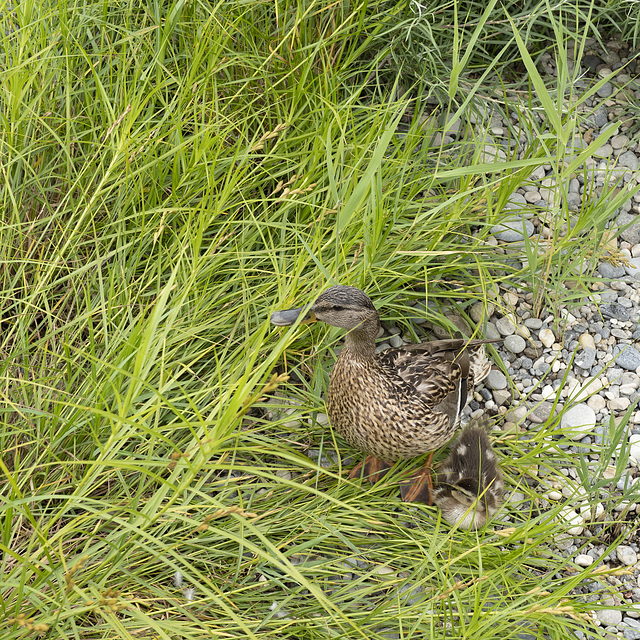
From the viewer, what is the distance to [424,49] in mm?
3074

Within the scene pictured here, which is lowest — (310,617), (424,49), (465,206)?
(310,617)

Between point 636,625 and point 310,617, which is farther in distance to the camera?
point 636,625

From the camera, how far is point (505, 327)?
3.02 meters

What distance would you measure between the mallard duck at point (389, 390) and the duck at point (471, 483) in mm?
81

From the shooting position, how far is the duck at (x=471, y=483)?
2479mm

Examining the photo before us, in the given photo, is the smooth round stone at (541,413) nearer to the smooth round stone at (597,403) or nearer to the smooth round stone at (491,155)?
the smooth round stone at (597,403)

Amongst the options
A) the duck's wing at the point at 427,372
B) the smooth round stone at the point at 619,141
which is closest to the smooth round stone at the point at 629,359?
the duck's wing at the point at 427,372

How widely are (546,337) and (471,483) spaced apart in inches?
31.8

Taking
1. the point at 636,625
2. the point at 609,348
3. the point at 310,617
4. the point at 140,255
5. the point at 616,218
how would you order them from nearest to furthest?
the point at 310,617, the point at 636,625, the point at 140,255, the point at 609,348, the point at 616,218

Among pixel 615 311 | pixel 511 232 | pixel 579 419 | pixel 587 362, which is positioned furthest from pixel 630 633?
pixel 511 232

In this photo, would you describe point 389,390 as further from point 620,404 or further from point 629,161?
point 629,161

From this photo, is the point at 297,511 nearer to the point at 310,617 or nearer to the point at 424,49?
the point at 310,617

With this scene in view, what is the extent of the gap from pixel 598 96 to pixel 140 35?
81.7 inches

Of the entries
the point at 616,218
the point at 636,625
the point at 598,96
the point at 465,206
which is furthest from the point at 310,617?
the point at 598,96
